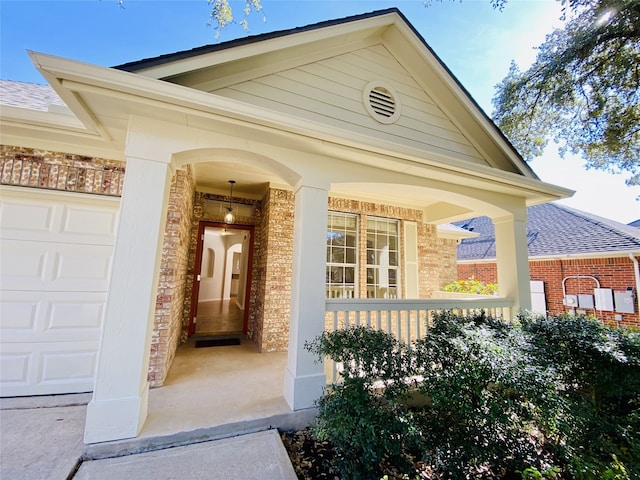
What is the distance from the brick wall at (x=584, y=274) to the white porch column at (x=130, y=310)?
11.2 metres

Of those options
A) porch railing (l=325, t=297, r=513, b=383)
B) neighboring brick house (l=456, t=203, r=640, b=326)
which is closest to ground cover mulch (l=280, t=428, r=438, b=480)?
porch railing (l=325, t=297, r=513, b=383)

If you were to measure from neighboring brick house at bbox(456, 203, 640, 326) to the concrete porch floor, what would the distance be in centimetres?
1086

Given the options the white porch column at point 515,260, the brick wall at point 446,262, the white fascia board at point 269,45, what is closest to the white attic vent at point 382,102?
the white fascia board at point 269,45

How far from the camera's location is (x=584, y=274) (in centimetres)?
959

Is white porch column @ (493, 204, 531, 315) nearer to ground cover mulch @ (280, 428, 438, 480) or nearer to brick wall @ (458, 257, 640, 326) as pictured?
ground cover mulch @ (280, 428, 438, 480)

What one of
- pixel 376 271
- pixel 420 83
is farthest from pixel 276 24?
pixel 376 271

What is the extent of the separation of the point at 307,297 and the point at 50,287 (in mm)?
3194

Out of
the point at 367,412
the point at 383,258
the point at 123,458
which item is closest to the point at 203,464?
the point at 123,458

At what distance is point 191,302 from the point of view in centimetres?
556

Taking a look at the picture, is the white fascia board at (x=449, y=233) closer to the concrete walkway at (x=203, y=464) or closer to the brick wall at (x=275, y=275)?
the brick wall at (x=275, y=275)

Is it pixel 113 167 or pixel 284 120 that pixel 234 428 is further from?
pixel 113 167

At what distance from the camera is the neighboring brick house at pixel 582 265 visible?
8.50m

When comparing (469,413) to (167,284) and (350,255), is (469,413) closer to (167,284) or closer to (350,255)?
(167,284)

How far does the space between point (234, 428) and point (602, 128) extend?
27.2 ft
